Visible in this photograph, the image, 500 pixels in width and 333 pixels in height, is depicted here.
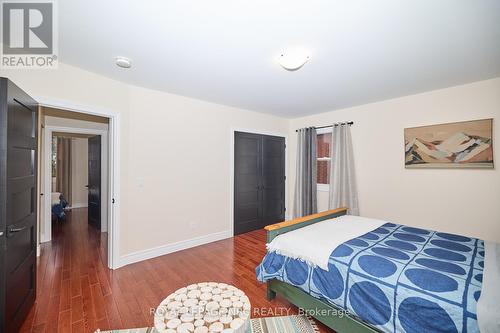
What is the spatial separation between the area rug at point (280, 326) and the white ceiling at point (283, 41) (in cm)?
246

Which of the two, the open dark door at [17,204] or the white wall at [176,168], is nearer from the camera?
the open dark door at [17,204]

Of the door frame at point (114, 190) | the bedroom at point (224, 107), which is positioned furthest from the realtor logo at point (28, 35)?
the door frame at point (114, 190)

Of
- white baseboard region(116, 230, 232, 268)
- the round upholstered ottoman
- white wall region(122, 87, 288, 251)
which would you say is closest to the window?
white wall region(122, 87, 288, 251)

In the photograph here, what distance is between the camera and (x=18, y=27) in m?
1.68

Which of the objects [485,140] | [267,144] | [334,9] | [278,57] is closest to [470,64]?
[485,140]

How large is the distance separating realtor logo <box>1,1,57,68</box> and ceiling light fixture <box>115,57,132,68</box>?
477 millimetres

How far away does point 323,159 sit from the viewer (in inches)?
173

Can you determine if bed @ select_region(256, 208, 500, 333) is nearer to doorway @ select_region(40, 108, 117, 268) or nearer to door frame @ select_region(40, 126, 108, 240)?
doorway @ select_region(40, 108, 117, 268)

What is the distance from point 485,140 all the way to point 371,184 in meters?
1.47

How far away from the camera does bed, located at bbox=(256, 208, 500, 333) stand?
A: 3.84 feet

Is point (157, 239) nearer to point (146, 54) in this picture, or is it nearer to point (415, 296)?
point (146, 54)

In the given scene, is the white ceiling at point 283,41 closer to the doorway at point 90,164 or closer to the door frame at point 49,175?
the doorway at point 90,164

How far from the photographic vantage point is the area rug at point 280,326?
5.60 ft

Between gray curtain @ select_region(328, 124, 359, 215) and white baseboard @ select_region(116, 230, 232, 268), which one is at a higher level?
gray curtain @ select_region(328, 124, 359, 215)
